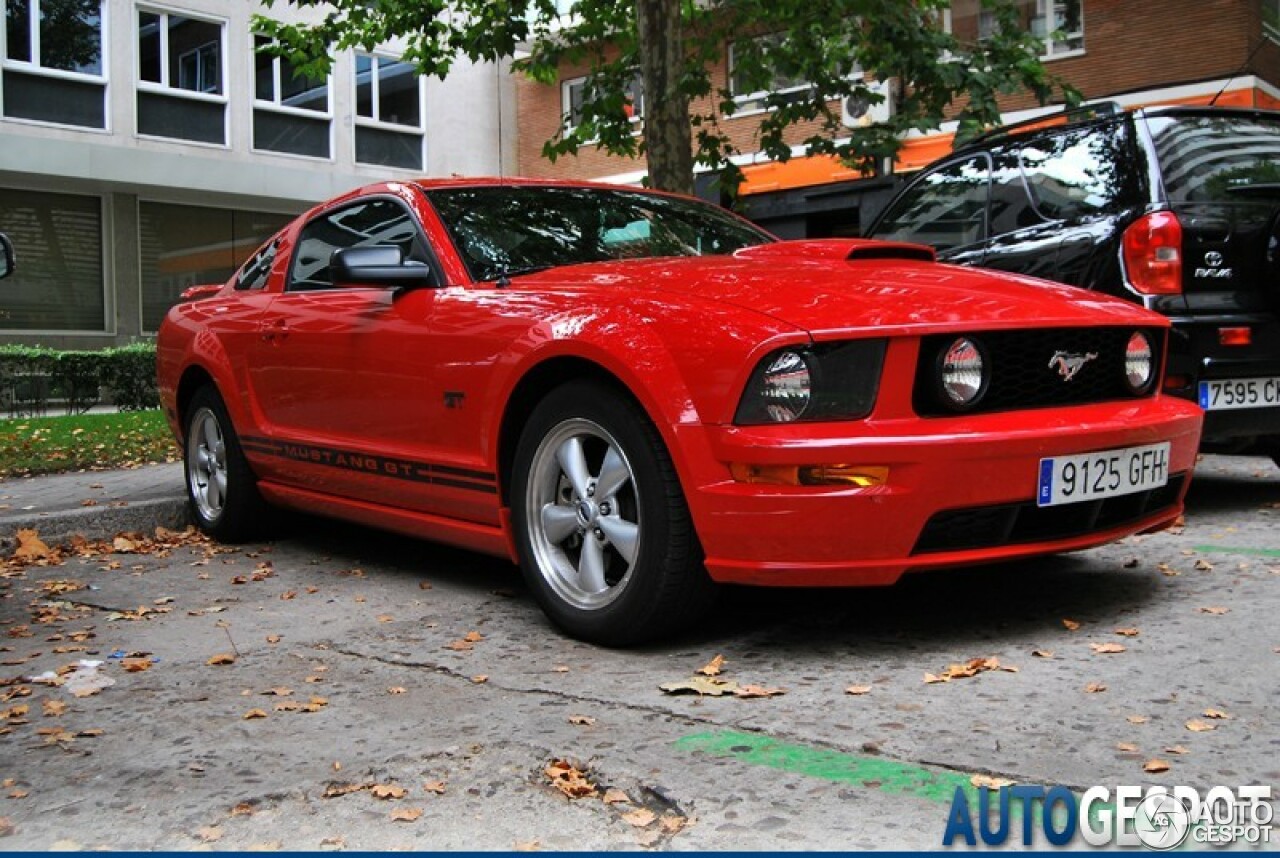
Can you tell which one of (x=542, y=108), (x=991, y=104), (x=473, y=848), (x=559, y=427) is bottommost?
(x=473, y=848)

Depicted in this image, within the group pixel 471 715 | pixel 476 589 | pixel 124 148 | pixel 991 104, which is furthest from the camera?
pixel 124 148

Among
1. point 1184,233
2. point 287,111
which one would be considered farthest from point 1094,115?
point 287,111

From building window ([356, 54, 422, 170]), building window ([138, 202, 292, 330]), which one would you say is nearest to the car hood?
building window ([138, 202, 292, 330])

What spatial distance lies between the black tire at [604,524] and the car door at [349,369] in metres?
0.65

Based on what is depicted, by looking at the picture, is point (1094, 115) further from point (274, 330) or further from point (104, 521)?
point (104, 521)

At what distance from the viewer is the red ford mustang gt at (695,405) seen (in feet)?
11.8

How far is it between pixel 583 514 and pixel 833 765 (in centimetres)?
141

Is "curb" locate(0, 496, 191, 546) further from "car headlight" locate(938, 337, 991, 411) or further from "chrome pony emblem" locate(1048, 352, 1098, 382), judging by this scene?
"chrome pony emblem" locate(1048, 352, 1098, 382)

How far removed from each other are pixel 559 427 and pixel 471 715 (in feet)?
3.47

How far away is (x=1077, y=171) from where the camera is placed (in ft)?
20.0

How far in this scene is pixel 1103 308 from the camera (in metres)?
4.19

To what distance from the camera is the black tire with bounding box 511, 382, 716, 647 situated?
382 centimetres

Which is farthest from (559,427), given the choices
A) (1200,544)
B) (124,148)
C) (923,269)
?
(124,148)

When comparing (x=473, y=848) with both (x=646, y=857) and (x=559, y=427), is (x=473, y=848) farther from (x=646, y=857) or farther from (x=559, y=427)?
(x=559, y=427)
